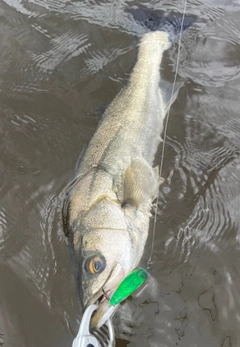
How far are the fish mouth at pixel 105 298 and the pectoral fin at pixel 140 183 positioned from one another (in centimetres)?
73

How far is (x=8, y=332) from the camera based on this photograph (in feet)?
10.0

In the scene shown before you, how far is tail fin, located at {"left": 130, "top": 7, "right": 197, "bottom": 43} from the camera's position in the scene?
502 cm

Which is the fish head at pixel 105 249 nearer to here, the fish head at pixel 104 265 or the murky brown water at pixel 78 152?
the fish head at pixel 104 265

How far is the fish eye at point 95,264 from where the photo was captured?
2.86m

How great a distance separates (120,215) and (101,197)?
25 centimetres

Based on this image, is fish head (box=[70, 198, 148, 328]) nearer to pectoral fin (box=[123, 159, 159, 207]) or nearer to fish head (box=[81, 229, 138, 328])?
fish head (box=[81, 229, 138, 328])

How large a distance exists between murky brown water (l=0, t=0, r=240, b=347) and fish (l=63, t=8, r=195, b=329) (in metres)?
0.22

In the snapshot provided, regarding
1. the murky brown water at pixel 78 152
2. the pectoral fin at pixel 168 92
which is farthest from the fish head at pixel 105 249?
the pectoral fin at pixel 168 92

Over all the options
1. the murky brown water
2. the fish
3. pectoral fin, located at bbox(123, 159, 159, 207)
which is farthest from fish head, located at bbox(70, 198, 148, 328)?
the murky brown water

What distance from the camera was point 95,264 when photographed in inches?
113

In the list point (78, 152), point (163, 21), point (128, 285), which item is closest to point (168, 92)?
point (78, 152)

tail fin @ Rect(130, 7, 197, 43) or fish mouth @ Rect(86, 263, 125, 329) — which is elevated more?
tail fin @ Rect(130, 7, 197, 43)

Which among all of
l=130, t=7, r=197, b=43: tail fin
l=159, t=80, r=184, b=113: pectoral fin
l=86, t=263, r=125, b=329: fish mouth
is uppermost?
l=130, t=7, r=197, b=43: tail fin

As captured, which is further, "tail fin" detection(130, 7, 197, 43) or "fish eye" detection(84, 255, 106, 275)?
"tail fin" detection(130, 7, 197, 43)
